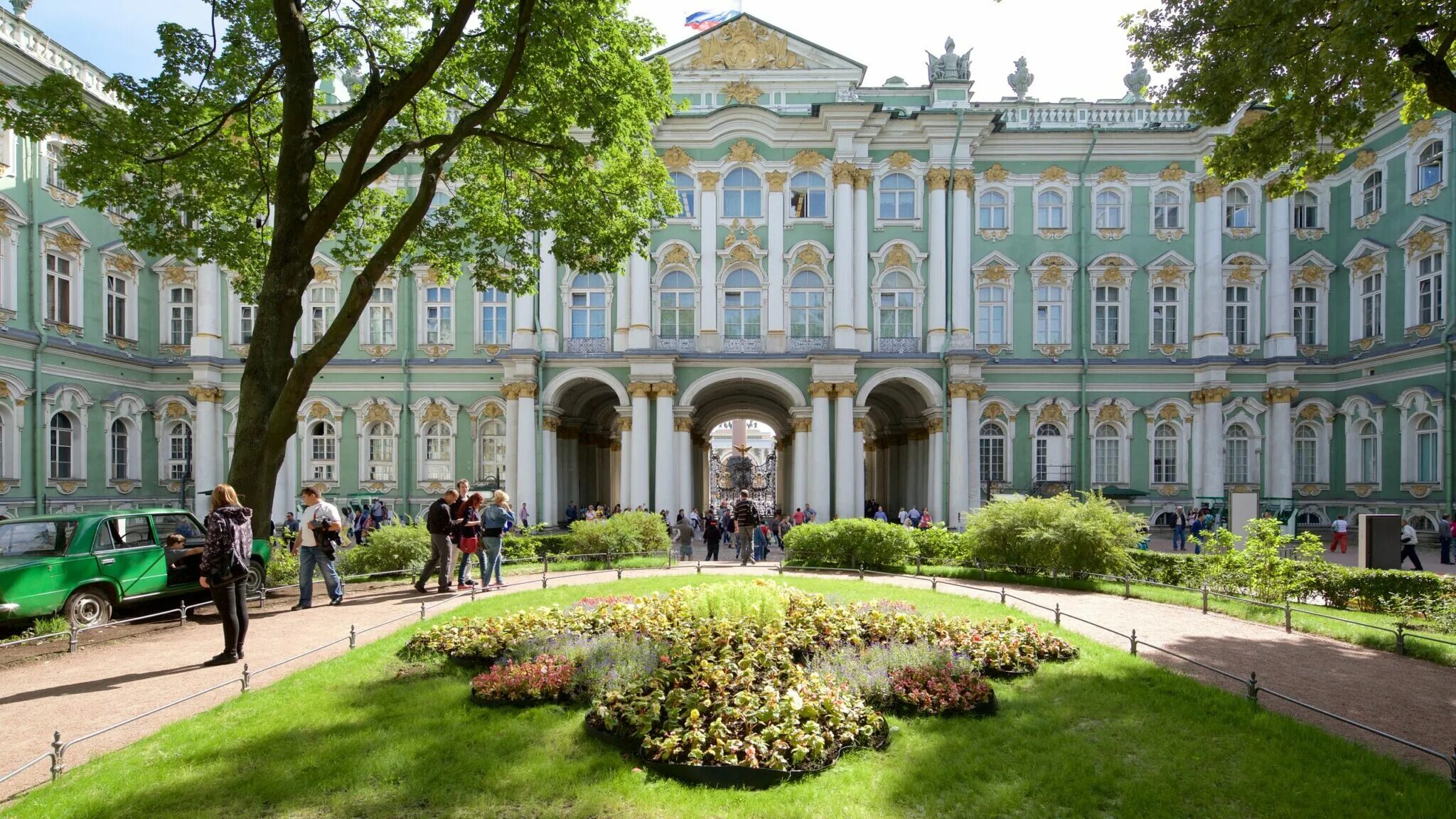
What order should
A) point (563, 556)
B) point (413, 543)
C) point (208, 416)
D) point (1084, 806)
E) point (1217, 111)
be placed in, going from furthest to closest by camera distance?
point (208, 416), point (563, 556), point (413, 543), point (1217, 111), point (1084, 806)

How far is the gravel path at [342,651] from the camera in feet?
22.4

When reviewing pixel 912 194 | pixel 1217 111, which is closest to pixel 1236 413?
pixel 912 194

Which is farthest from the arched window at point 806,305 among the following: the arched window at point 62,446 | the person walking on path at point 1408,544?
the arched window at point 62,446

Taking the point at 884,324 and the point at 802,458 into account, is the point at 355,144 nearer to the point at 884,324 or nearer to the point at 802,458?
the point at 802,458

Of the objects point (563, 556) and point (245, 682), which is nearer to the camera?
point (245, 682)

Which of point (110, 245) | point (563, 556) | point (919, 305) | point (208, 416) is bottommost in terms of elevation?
point (563, 556)

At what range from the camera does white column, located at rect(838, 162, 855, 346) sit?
29000mm

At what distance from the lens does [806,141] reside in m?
29.7

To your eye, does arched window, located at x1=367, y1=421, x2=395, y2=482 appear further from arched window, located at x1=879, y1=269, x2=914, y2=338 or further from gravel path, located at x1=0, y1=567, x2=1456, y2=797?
arched window, located at x1=879, y1=269, x2=914, y2=338

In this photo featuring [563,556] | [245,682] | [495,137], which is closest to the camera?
[245,682]

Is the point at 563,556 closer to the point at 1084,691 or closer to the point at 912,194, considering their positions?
the point at 1084,691

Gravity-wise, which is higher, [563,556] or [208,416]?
[208,416]

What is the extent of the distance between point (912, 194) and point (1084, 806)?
27.3 m

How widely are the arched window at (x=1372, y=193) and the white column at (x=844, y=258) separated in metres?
18.5
